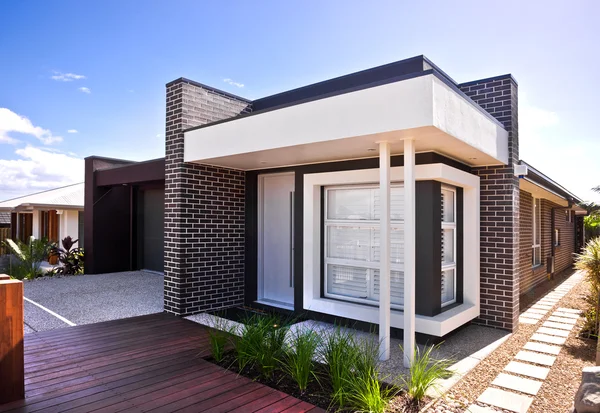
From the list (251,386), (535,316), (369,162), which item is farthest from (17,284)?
(535,316)

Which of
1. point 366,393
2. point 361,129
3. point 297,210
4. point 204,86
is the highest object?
point 204,86

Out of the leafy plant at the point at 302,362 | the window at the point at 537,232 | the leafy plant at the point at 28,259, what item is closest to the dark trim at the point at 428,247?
the leafy plant at the point at 302,362

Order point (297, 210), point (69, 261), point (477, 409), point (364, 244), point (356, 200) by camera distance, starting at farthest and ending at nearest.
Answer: point (69, 261), point (297, 210), point (356, 200), point (364, 244), point (477, 409)

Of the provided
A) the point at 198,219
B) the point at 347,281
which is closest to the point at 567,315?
the point at 347,281

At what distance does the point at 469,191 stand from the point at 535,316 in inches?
122

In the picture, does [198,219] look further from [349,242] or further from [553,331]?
[553,331]

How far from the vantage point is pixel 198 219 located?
22.2 feet

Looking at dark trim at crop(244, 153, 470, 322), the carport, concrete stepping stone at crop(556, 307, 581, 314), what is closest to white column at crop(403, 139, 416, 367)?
dark trim at crop(244, 153, 470, 322)

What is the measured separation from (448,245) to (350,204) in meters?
1.68

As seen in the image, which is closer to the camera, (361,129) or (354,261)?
(361,129)

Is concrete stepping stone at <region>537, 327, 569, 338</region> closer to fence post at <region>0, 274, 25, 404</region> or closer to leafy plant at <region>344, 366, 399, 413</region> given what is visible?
leafy plant at <region>344, 366, 399, 413</region>

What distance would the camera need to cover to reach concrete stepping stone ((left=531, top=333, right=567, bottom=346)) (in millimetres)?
5579

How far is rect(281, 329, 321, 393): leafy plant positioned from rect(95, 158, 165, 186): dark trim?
6735mm

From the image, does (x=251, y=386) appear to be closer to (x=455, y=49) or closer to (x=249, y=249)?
(x=249, y=249)
